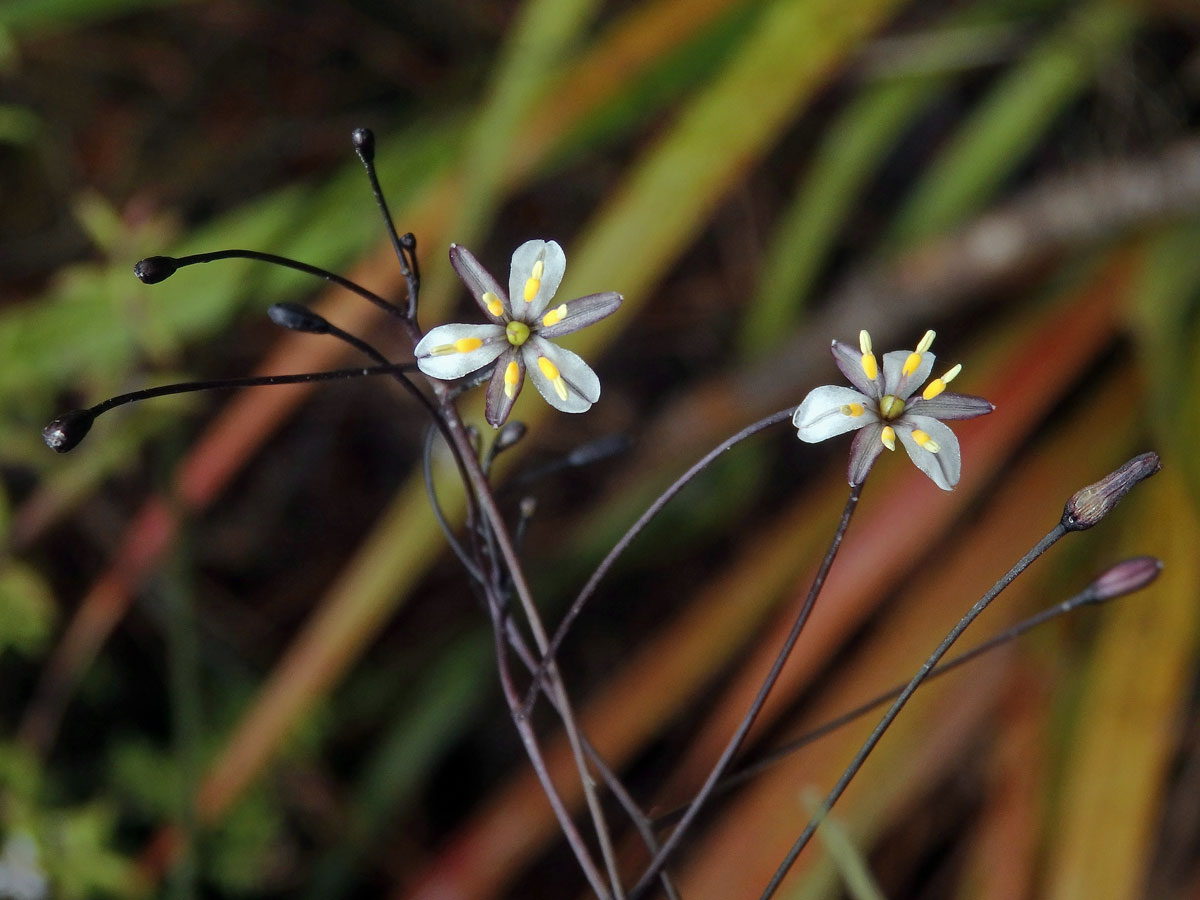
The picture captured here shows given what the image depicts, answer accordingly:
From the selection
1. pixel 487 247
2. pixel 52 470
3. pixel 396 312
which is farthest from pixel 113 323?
pixel 396 312

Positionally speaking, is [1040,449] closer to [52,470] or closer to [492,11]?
[492,11]

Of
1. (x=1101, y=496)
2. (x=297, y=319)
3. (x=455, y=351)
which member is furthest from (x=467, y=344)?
(x=1101, y=496)

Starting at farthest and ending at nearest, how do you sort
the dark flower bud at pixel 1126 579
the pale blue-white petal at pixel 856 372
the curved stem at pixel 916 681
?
the dark flower bud at pixel 1126 579 < the pale blue-white petal at pixel 856 372 < the curved stem at pixel 916 681

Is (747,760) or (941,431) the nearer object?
(941,431)

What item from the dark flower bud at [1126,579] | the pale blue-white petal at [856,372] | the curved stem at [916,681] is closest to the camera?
the curved stem at [916,681]

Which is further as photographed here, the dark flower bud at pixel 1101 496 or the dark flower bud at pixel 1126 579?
the dark flower bud at pixel 1126 579

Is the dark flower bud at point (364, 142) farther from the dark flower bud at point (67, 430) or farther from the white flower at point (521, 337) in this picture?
the dark flower bud at point (67, 430)

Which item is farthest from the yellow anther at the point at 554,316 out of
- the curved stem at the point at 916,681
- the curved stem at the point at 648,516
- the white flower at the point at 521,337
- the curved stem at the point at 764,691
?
the curved stem at the point at 916,681
